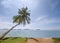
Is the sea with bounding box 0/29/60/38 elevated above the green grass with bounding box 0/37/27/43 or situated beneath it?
elevated above

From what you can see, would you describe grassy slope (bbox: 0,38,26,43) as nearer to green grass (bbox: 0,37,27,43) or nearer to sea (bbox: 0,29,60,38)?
green grass (bbox: 0,37,27,43)

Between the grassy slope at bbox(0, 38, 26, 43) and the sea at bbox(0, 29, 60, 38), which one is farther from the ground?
the sea at bbox(0, 29, 60, 38)

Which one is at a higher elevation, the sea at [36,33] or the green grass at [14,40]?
the sea at [36,33]

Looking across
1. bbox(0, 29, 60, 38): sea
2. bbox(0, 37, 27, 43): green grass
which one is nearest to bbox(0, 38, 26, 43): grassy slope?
bbox(0, 37, 27, 43): green grass

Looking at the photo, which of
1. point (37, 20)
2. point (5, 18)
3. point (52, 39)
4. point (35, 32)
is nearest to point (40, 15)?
point (37, 20)

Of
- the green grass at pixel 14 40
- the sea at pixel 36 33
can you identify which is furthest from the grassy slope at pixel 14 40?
the sea at pixel 36 33

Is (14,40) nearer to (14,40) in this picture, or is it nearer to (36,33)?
(14,40)

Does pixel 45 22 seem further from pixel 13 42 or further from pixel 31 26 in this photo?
pixel 13 42

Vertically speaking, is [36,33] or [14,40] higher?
[36,33]

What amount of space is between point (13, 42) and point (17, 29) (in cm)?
35

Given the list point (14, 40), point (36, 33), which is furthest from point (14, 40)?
point (36, 33)

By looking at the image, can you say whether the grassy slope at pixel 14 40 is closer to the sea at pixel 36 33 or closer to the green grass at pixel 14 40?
the green grass at pixel 14 40

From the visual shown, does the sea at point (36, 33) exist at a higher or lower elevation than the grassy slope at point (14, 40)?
higher

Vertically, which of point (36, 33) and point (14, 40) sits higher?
point (36, 33)
